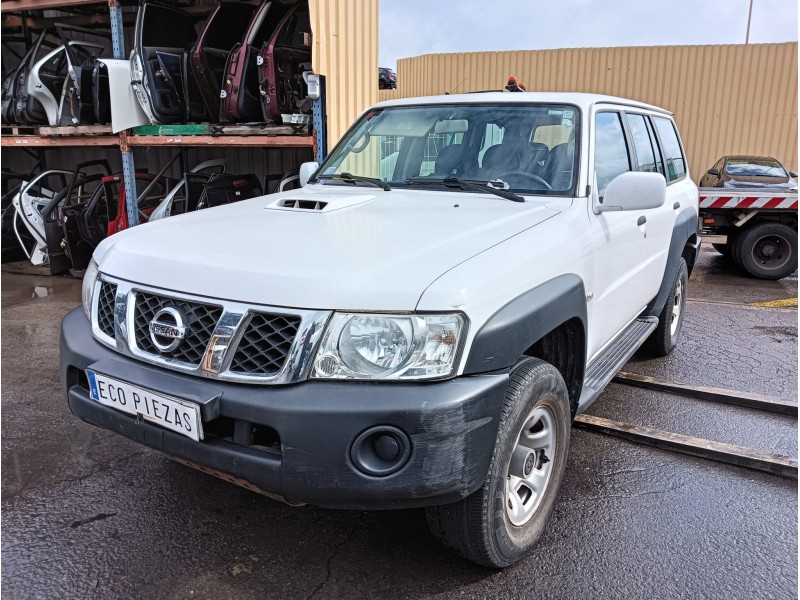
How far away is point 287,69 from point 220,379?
5.61 metres

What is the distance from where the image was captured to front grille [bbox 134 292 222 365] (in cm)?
202

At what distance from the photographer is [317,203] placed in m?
2.92

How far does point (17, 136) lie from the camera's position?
884 centimetres

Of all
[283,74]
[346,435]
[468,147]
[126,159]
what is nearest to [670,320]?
[468,147]

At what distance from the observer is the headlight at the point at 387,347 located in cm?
185

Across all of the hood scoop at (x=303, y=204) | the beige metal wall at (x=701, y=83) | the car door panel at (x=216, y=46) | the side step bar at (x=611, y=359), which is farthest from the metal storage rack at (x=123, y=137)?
the beige metal wall at (x=701, y=83)

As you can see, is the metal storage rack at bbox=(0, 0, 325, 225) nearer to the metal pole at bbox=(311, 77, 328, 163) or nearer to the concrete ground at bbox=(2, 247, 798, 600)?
the metal pole at bbox=(311, 77, 328, 163)

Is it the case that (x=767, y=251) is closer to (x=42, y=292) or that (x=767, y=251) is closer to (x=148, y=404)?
(x=148, y=404)

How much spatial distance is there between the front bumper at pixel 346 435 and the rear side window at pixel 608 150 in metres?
1.57

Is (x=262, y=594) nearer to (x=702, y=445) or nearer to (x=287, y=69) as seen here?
(x=702, y=445)

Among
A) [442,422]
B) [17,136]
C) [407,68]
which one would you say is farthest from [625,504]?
[407,68]

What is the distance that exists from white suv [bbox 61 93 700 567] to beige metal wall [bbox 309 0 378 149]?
3.83 metres

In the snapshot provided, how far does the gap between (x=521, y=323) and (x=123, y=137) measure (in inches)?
278

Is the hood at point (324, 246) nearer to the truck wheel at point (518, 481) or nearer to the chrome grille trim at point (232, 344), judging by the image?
the chrome grille trim at point (232, 344)
